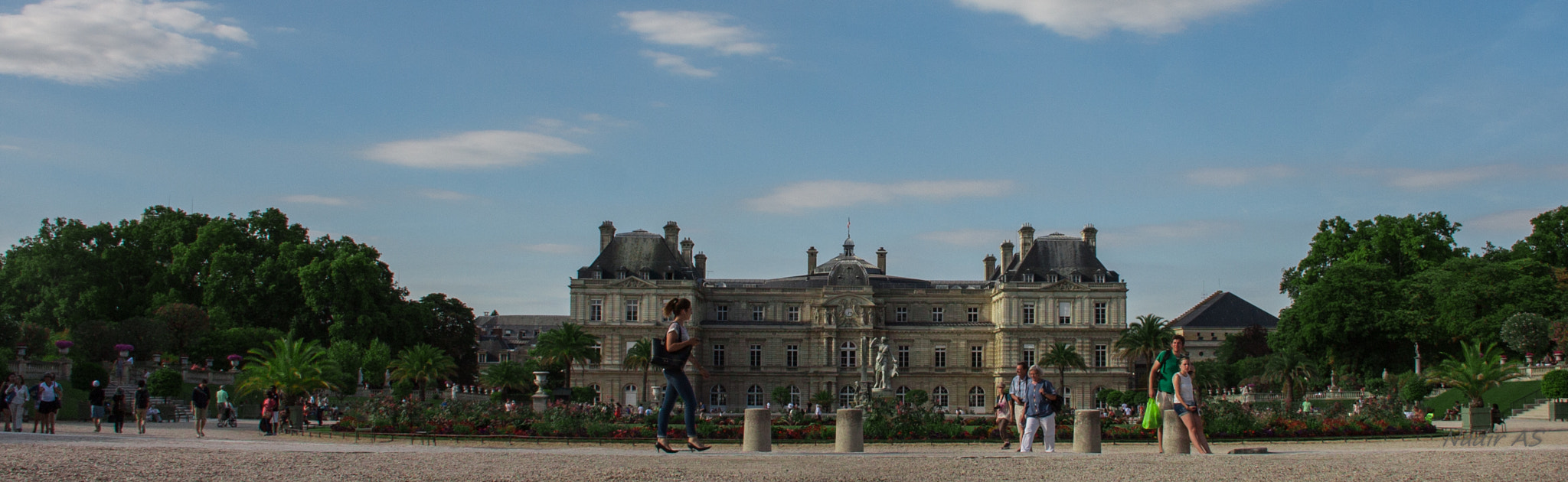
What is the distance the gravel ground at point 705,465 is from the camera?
44.8 ft

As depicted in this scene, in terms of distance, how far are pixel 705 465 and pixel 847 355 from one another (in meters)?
64.5

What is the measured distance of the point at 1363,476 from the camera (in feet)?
46.9

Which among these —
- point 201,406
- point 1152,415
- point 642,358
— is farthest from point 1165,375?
point 642,358

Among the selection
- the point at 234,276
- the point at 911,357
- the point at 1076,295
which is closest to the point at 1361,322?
the point at 1076,295

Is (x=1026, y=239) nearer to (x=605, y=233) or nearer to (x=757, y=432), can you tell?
(x=605, y=233)

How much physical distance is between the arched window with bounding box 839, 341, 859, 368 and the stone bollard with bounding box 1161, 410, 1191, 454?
6138 cm

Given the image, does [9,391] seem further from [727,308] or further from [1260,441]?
[727,308]

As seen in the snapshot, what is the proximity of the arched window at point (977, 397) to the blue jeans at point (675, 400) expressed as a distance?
64950 mm

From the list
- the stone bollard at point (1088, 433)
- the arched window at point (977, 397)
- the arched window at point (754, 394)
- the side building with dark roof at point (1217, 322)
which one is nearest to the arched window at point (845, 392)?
the arched window at point (754, 394)

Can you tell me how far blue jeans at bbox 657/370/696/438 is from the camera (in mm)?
14422

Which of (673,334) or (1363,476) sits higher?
(673,334)

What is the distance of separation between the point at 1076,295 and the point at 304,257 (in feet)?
136

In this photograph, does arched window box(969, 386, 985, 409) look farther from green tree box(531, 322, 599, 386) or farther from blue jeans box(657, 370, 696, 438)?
blue jeans box(657, 370, 696, 438)

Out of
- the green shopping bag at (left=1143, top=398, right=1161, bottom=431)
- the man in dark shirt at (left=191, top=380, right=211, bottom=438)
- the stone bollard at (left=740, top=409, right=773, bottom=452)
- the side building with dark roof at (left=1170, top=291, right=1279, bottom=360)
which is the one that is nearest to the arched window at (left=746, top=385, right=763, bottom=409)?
the side building with dark roof at (left=1170, top=291, right=1279, bottom=360)
